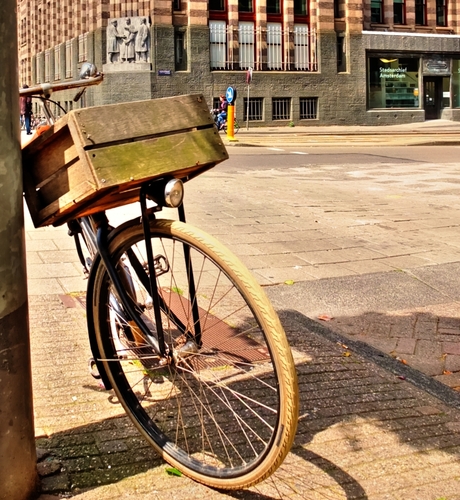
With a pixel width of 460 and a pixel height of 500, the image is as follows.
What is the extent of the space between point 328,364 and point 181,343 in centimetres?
147

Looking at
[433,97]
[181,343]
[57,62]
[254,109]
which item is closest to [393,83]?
[433,97]

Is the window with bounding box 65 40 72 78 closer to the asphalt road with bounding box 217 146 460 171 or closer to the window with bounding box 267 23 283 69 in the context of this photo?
the window with bounding box 267 23 283 69

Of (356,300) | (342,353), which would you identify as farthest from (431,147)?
(342,353)

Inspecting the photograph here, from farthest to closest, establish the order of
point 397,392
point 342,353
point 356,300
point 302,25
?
1. point 302,25
2. point 356,300
3. point 342,353
4. point 397,392

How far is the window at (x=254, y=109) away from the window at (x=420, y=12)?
11.3 metres

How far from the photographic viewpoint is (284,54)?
136 ft

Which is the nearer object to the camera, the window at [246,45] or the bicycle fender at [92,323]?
the bicycle fender at [92,323]

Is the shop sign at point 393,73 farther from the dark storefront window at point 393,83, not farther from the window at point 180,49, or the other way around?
the window at point 180,49

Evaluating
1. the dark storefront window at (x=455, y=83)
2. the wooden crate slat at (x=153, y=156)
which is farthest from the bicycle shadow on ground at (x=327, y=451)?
the dark storefront window at (x=455, y=83)

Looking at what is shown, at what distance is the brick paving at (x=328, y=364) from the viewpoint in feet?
9.25

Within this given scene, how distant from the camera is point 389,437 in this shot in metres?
3.22

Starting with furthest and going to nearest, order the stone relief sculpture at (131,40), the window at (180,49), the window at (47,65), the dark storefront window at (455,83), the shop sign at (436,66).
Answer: the window at (47,65), the dark storefront window at (455,83), the shop sign at (436,66), the window at (180,49), the stone relief sculpture at (131,40)

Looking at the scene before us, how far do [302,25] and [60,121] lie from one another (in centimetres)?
4132

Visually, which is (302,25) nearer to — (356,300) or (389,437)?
(356,300)
